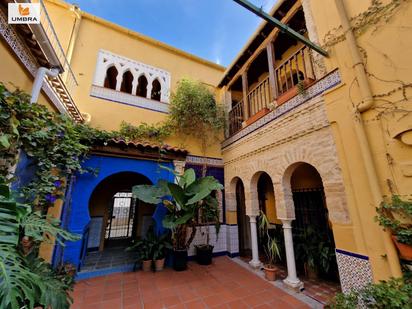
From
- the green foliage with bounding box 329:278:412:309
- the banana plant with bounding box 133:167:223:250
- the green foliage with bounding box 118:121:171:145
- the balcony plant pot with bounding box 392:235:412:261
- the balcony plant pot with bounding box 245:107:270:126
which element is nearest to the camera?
the green foliage with bounding box 329:278:412:309

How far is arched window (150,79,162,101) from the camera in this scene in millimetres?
7052

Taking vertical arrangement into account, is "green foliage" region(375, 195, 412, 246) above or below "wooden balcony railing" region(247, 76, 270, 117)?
below

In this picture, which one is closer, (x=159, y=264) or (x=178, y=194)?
(x=178, y=194)

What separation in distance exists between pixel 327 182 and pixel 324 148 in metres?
0.64

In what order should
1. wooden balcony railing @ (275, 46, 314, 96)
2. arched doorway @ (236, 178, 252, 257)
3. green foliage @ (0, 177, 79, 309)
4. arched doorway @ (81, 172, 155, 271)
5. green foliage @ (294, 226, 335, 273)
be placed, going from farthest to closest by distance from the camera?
1. arched doorway @ (236, 178, 252, 257)
2. arched doorway @ (81, 172, 155, 271)
3. green foliage @ (294, 226, 335, 273)
4. wooden balcony railing @ (275, 46, 314, 96)
5. green foliage @ (0, 177, 79, 309)

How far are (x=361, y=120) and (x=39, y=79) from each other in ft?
17.1

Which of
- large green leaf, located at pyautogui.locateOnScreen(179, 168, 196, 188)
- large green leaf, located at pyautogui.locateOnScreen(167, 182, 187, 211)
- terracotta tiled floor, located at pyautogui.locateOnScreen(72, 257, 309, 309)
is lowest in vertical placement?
terracotta tiled floor, located at pyautogui.locateOnScreen(72, 257, 309, 309)

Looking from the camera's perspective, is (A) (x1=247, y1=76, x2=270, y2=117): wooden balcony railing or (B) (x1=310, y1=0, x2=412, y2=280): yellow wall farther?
(A) (x1=247, y1=76, x2=270, y2=117): wooden balcony railing

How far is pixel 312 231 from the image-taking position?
468 centimetres

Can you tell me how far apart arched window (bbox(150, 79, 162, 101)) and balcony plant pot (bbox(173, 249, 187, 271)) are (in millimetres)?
5434

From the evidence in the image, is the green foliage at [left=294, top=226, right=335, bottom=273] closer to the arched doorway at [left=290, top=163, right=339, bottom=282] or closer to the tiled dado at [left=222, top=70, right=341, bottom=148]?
the arched doorway at [left=290, top=163, right=339, bottom=282]

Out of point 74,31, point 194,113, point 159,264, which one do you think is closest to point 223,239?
point 159,264

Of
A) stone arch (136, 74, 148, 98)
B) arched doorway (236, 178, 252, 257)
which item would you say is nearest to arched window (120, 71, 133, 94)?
stone arch (136, 74, 148, 98)

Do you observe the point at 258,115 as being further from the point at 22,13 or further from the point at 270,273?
the point at 22,13
